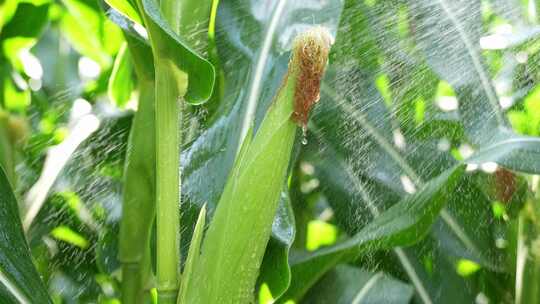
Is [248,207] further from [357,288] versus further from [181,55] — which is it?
[357,288]

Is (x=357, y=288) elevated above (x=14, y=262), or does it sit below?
below

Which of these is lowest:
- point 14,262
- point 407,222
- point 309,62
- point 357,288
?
point 357,288

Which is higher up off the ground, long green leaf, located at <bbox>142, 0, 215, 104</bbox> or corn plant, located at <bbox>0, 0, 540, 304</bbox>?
long green leaf, located at <bbox>142, 0, 215, 104</bbox>

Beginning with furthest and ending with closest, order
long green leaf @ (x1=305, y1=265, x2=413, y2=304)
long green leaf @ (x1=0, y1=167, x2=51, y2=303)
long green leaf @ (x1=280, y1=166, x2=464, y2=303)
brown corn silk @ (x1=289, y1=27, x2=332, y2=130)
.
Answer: long green leaf @ (x1=305, y1=265, x2=413, y2=304) → long green leaf @ (x1=280, y1=166, x2=464, y2=303) → long green leaf @ (x1=0, y1=167, x2=51, y2=303) → brown corn silk @ (x1=289, y1=27, x2=332, y2=130)

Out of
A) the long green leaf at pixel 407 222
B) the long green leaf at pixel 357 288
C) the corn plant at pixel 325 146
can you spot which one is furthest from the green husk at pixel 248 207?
the long green leaf at pixel 357 288

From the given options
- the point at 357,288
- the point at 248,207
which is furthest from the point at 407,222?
the point at 248,207

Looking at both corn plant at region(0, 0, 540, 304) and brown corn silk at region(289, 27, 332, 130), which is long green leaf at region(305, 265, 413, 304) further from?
brown corn silk at region(289, 27, 332, 130)

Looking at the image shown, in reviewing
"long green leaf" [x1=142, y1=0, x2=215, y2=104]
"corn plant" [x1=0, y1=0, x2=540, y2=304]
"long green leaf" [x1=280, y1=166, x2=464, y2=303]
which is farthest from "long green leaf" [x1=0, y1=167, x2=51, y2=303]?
"long green leaf" [x1=280, y1=166, x2=464, y2=303]

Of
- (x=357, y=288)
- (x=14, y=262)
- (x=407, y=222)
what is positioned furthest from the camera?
(x=357, y=288)

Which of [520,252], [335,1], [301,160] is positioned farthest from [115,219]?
[520,252]

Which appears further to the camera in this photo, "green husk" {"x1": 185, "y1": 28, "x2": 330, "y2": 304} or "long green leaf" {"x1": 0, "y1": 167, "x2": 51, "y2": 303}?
"long green leaf" {"x1": 0, "y1": 167, "x2": 51, "y2": 303}
